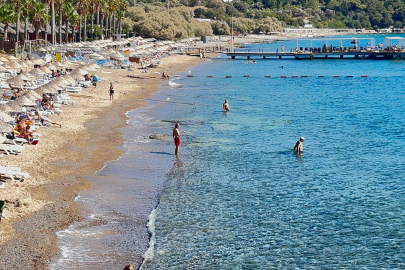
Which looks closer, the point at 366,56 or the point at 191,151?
the point at 191,151

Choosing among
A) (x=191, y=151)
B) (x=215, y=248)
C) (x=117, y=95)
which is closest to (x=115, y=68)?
(x=117, y=95)

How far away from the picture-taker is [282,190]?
74.5ft

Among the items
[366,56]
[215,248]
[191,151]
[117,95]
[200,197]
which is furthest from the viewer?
[366,56]

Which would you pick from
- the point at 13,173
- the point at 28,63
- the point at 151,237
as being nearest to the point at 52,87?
the point at 28,63

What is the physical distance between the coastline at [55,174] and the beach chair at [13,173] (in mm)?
305

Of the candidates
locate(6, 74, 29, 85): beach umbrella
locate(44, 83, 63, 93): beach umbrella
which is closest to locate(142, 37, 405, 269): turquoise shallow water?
locate(44, 83, 63, 93): beach umbrella

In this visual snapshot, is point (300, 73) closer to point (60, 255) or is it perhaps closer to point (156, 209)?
point (156, 209)

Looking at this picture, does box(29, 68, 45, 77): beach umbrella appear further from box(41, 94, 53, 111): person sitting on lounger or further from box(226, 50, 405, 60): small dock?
box(226, 50, 405, 60): small dock

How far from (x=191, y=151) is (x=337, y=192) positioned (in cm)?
856

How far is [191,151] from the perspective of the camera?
94.5 ft

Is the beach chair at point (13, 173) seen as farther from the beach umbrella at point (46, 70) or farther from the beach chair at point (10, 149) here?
the beach umbrella at point (46, 70)

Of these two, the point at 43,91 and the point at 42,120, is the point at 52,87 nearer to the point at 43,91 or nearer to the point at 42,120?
the point at 43,91

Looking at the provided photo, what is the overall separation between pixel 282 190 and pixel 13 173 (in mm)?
9963

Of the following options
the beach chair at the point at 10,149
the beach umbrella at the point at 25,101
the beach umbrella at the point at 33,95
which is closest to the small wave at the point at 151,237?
the beach chair at the point at 10,149
